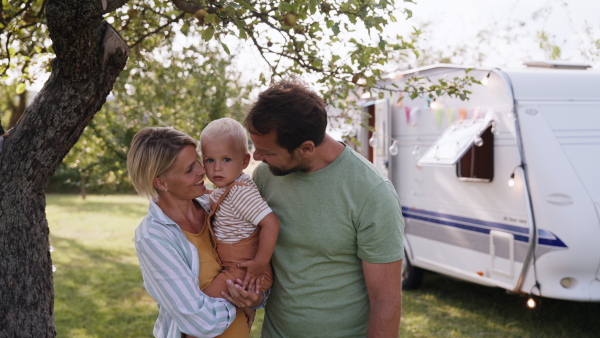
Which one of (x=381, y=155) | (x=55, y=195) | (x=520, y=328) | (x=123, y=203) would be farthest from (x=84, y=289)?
(x=55, y=195)

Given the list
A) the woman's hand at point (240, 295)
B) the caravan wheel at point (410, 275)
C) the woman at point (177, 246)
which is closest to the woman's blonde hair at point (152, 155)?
the woman at point (177, 246)

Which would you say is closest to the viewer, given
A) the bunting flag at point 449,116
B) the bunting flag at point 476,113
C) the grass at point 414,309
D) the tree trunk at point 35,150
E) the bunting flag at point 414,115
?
the tree trunk at point 35,150

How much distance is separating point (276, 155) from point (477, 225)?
419 centimetres

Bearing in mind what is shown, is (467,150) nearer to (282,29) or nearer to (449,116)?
(449,116)

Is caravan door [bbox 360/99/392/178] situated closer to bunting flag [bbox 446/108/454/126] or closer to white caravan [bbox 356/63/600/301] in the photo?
white caravan [bbox 356/63/600/301]

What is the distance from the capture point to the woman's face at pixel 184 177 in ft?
7.57

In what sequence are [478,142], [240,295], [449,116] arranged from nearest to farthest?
[240,295], [478,142], [449,116]

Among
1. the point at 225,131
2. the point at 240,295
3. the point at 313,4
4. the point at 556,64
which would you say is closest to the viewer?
the point at 240,295

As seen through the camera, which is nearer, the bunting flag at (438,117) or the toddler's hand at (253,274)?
the toddler's hand at (253,274)

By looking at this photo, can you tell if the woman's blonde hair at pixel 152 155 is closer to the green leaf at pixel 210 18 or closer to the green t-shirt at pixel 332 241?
the green t-shirt at pixel 332 241

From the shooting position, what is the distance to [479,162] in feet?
19.4

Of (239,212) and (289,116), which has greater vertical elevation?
(289,116)

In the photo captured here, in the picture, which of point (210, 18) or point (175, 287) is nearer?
point (175, 287)

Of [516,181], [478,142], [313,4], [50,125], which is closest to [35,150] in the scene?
[50,125]
